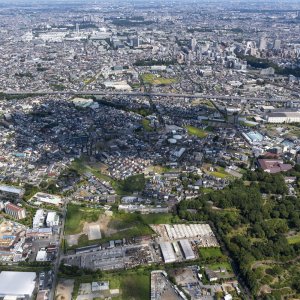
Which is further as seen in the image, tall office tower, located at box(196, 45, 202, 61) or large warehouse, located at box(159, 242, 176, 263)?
tall office tower, located at box(196, 45, 202, 61)

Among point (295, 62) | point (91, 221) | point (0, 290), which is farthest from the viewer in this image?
point (295, 62)

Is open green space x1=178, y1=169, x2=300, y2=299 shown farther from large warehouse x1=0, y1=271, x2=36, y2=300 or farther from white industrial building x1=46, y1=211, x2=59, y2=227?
large warehouse x1=0, y1=271, x2=36, y2=300

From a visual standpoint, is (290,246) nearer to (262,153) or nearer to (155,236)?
(155,236)

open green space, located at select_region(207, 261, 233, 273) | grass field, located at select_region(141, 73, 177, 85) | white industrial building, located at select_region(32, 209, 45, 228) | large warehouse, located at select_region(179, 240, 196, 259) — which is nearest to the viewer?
open green space, located at select_region(207, 261, 233, 273)

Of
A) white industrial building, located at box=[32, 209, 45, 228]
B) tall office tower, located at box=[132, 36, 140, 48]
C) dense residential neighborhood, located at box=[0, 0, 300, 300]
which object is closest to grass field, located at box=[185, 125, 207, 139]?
dense residential neighborhood, located at box=[0, 0, 300, 300]

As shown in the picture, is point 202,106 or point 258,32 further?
point 258,32

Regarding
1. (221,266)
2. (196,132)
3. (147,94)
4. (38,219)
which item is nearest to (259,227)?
(221,266)

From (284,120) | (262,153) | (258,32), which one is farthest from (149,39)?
(262,153)
